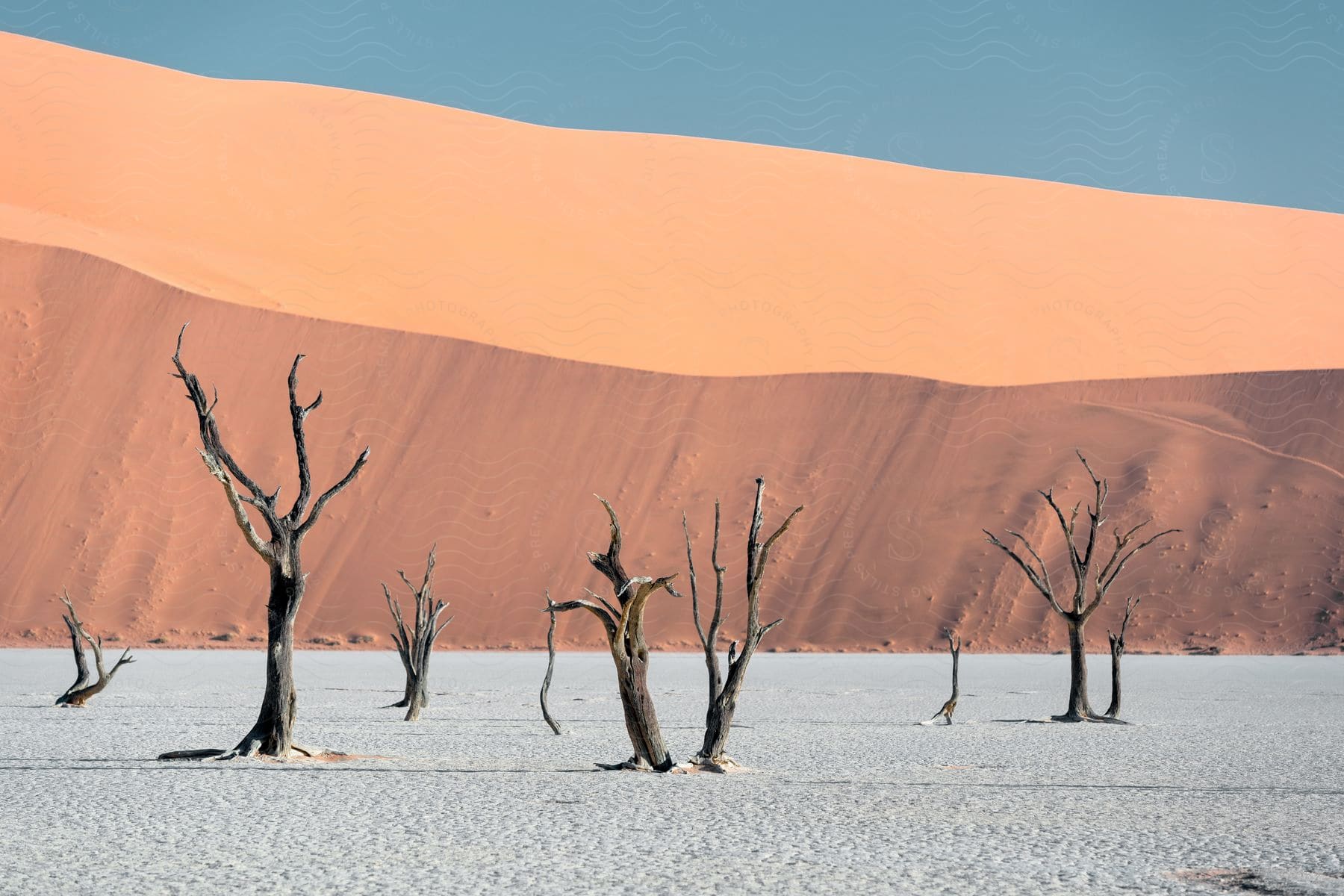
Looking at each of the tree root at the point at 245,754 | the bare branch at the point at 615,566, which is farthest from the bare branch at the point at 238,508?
the bare branch at the point at 615,566

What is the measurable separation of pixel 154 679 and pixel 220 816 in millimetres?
21449

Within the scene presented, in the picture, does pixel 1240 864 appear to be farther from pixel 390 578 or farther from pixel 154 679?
pixel 390 578

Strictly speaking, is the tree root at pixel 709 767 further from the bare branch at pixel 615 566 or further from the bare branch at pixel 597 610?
the bare branch at pixel 615 566

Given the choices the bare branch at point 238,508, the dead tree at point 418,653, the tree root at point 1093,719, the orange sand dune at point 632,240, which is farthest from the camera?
the orange sand dune at point 632,240

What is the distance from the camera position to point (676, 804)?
447 inches

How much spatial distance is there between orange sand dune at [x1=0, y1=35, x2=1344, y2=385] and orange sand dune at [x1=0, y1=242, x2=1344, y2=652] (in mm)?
3233

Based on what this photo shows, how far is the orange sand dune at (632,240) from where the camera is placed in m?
58.8

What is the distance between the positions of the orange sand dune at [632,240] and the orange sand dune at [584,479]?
10.6 ft

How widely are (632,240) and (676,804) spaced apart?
2349 inches

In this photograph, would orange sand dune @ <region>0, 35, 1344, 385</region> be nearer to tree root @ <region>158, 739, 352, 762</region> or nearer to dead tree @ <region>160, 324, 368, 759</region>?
dead tree @ <region>160, 324, 368, 759</region>

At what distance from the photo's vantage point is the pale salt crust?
8172 millimetres

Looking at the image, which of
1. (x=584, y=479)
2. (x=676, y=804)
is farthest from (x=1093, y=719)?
(x=584, y=479)

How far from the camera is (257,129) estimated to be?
235 ft

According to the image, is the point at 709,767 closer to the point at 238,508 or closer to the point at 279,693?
the point at 279,693
